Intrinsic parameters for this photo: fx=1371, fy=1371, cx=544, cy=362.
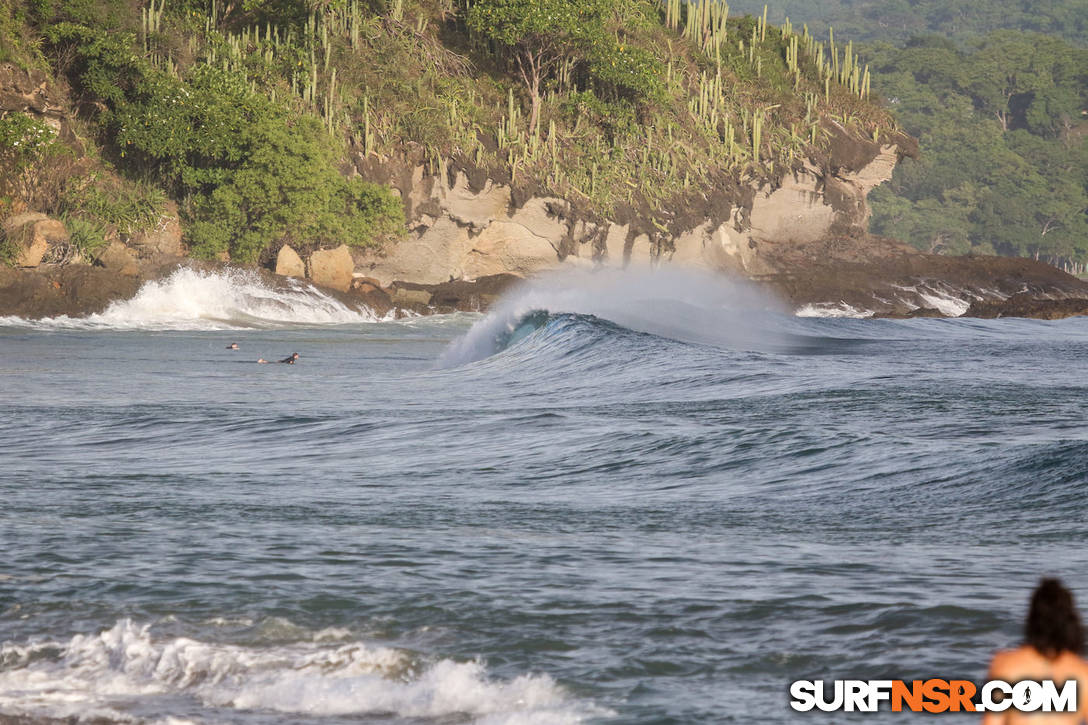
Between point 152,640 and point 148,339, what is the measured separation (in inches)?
990

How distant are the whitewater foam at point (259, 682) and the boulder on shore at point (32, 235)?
1363 inches

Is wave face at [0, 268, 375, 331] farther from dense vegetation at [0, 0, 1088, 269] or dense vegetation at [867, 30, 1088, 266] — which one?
dense vegetation at [867, 30, 1088, 266]

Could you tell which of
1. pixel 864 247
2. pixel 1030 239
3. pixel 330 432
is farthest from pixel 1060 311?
pixel 1030 239

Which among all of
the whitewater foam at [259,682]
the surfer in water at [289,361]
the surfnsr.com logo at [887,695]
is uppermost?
the surfnsr.com logo at [887,695]

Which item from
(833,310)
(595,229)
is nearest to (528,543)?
(595,229)

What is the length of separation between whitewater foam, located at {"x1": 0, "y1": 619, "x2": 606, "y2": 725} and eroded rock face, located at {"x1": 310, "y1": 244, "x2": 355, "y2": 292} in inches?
1509

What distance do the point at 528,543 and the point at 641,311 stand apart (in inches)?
1056

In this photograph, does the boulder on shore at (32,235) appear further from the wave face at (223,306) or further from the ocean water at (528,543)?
the ocean water at (528,543)

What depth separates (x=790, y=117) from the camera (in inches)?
2457

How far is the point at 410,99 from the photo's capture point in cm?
4994

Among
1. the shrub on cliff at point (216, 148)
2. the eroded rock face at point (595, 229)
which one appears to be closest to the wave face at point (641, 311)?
the eroded rock face at point (595, 229)

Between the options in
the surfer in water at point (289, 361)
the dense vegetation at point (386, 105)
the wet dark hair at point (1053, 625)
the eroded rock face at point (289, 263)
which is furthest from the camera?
the eroded rock face at point (289, 263)

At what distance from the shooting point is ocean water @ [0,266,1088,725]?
16.7 ft

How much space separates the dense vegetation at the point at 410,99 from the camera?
4147cm
